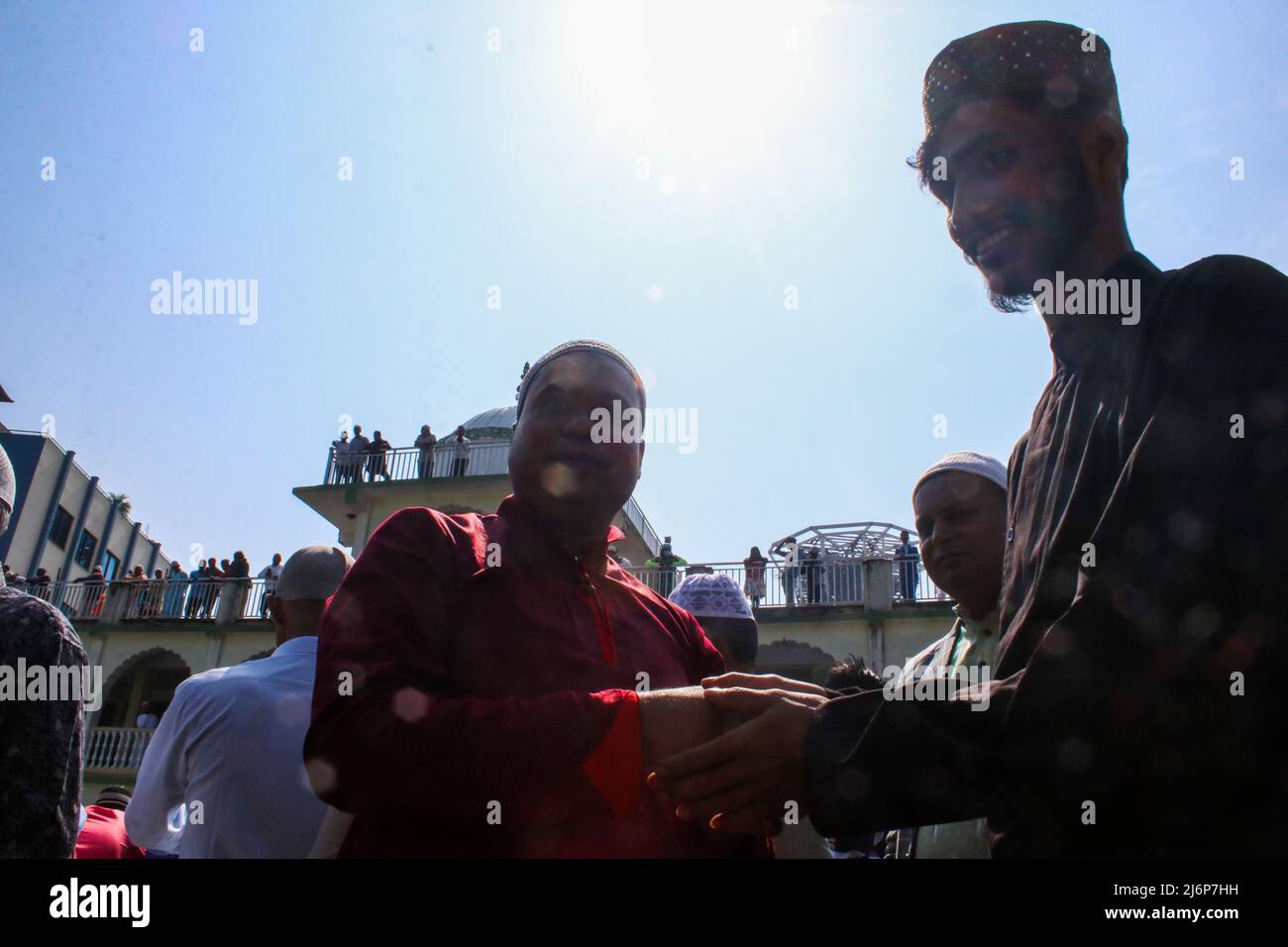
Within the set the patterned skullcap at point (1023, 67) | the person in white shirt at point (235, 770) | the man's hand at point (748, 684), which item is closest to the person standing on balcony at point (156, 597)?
the person in white shirt at point (235, 770)

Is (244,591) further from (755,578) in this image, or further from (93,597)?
(755,578)

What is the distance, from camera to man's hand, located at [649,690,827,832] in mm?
1538

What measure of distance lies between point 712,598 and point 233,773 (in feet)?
6.46

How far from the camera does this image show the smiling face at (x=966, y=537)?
122 inches

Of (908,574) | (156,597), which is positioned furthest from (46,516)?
(908,574)

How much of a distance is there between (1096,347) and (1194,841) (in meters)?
0.84

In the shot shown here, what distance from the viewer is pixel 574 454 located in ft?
6.73

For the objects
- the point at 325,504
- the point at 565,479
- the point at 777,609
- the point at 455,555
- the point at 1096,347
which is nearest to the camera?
the point at 1096,347

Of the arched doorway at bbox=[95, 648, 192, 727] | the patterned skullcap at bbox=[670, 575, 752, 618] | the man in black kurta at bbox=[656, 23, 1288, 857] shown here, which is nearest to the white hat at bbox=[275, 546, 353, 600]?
the patterned skullcap at bbox=[670, 575, 752, 618]

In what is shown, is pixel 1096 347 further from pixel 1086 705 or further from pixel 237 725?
pixel 237 725

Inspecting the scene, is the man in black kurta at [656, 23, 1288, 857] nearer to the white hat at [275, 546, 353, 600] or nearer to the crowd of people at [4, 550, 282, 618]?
the white hat at [275, 546, 353, 600]

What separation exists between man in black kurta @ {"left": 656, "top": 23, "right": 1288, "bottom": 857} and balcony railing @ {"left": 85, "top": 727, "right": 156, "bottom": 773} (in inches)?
840
